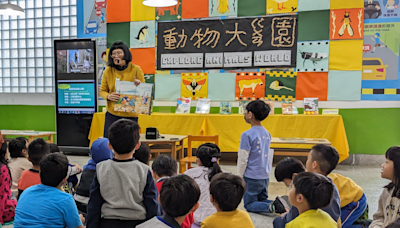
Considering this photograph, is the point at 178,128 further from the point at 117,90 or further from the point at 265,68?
the point at 117,90

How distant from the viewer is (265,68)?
5262 mm

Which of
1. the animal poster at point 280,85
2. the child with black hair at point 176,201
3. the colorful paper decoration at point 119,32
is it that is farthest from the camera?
the colorful paper decoration at point 119,32

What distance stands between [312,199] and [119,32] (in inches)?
208

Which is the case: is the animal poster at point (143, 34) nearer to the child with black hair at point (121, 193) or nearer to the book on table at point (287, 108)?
the book on table at point (287, 108)

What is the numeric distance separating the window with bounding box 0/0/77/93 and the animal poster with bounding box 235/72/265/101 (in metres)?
3.53

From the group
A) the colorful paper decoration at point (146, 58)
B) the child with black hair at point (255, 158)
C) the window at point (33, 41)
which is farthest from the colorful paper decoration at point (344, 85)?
the window at point (33, 41)

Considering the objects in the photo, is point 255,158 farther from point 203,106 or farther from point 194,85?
point 194,85

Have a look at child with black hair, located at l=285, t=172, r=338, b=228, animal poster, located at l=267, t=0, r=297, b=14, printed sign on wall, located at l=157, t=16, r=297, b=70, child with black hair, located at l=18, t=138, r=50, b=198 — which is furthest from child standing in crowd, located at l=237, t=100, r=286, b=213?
animal poster, located at l=267, t=0, r=297, b=14

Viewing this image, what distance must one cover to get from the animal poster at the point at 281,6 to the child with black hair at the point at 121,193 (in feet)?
14.6

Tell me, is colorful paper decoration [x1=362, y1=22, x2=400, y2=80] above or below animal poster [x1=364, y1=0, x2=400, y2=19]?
below

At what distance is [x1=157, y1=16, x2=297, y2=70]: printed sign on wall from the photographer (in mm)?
5160

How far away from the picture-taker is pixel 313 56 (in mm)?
5055

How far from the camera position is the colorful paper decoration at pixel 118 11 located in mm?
5719

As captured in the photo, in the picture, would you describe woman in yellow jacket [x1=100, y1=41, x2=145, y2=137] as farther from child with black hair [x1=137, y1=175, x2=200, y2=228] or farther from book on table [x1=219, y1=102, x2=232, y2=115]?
book on table [x1=219, y1=102, x2=232, y2=115]
